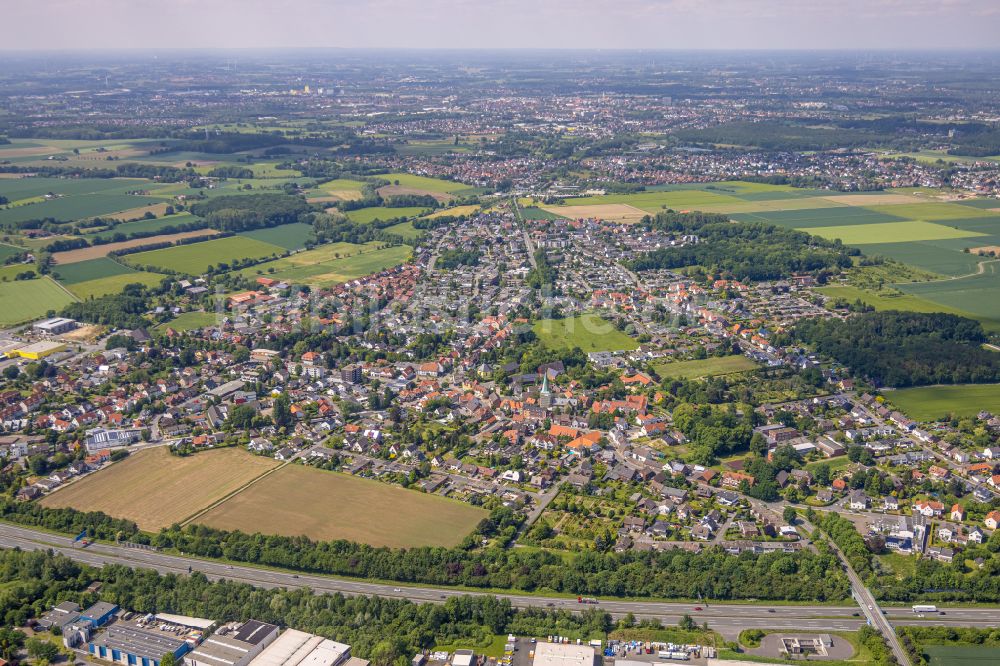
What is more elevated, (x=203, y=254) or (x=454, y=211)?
(x=454, y=211)

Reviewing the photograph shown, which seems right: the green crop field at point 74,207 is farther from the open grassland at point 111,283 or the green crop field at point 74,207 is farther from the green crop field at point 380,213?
the green crop field at point 380,213

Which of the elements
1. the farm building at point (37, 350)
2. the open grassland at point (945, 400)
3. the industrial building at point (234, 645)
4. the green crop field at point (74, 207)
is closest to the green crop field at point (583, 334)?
the open grassland at point (945, 400)

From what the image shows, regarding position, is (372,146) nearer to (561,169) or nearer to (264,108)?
(561,169)

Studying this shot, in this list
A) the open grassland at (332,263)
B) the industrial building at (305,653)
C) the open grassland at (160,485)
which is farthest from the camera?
the open grassland at (332,263)

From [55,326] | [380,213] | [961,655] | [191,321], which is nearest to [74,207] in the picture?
[380,213]

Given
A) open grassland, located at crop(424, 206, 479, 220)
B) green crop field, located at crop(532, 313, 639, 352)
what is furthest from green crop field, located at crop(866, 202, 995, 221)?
green crop field, located at crop(532, 313, 639, 352)

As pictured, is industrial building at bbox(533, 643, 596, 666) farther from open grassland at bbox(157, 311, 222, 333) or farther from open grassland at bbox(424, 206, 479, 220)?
open grassland at bbox(424, 206, 479, 220)

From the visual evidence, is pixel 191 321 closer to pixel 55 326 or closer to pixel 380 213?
pixel 55 326
